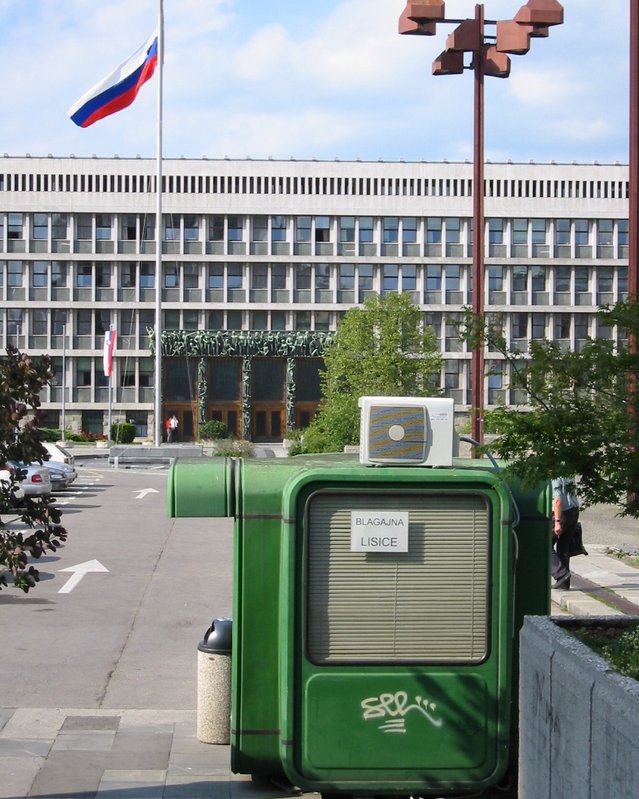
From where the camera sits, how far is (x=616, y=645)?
5695 millimetres

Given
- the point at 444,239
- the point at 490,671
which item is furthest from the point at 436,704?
the point at 444,239

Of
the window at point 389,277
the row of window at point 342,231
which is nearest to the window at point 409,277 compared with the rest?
the window at point 389,277

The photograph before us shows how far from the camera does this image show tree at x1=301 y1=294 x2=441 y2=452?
3556 cm

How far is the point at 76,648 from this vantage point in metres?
13.0

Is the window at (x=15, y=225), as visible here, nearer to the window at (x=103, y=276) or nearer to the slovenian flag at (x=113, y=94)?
the window at (x=103, y=276)

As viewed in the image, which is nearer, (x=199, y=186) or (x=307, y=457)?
(x=307, y=457)

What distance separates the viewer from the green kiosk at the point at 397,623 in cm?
671

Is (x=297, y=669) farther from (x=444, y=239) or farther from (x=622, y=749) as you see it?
(x=444, y=239)

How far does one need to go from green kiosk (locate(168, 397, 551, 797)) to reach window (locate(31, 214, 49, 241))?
7407 cm

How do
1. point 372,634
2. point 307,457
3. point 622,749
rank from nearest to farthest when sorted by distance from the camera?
1. point 622,749
2. point 372,634
3. point 307,457

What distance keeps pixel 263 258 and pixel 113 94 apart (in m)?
39.3

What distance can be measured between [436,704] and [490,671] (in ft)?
1.22

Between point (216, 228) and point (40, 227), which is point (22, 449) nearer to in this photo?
point (216, 228)

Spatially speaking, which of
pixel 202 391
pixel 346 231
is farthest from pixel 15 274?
pixel 346 231
